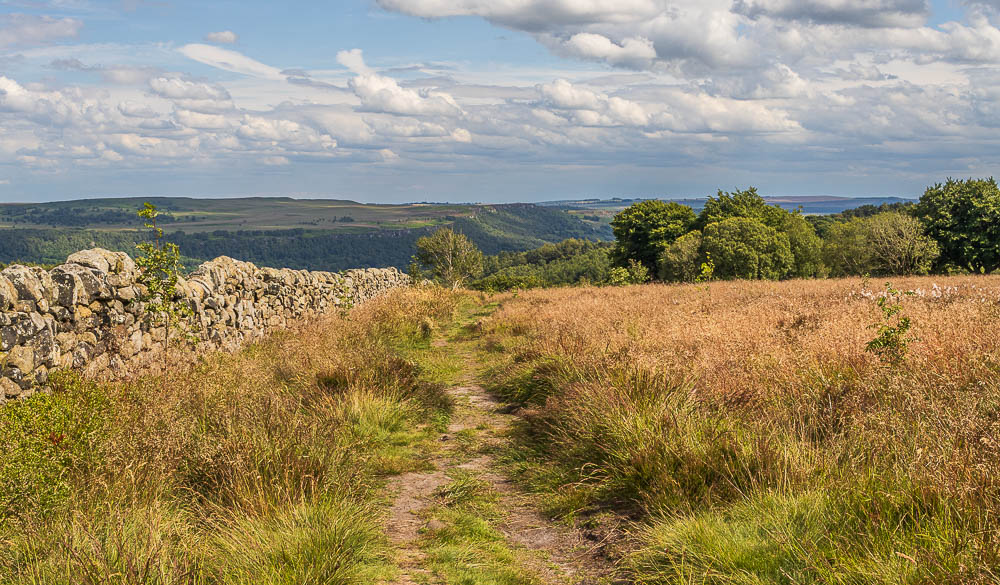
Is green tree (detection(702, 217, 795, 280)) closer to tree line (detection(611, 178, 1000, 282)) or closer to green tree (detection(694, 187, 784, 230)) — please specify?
tree line (detection(611, 178, 1000, 282))

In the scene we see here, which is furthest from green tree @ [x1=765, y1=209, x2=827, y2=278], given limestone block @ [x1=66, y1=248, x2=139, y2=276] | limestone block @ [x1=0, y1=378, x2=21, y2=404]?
limestone block @ [x1=0, y1=378, x2=21, y2=404]

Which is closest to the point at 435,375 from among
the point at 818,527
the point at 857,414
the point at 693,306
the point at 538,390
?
the point at 538,390

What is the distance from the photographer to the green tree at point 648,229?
54.8 m

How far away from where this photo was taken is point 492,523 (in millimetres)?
4863

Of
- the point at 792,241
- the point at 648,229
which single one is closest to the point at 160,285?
the point at 648,229

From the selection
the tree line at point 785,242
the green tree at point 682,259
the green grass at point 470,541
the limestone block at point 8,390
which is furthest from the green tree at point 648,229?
the limestone block at point 8,390

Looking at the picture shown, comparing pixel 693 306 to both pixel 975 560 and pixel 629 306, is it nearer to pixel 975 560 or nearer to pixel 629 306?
pixel 629 306

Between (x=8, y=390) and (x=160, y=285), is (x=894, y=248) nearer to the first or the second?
(x=160, y=285)

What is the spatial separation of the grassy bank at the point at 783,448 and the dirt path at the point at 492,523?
25cm

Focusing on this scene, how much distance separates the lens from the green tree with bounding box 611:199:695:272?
5481cm

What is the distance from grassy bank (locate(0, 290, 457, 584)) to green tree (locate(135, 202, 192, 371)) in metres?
1.90

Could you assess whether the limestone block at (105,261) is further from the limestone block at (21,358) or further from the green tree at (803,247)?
the green tree at (803,247)

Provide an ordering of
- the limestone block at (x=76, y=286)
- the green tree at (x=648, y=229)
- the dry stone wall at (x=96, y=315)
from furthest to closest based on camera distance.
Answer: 1. the green tree at (x=648, y=229)
2. the limestone block at (x=76, y=286)
3. the dry stone wall at (x=96, y=315)

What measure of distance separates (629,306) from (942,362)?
8.39 meters
